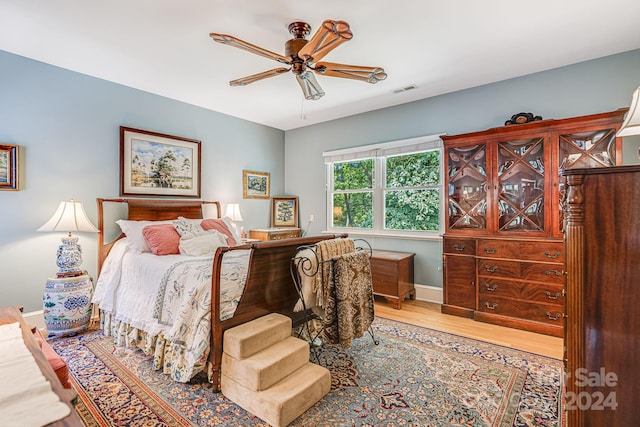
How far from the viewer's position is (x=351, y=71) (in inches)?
99.6

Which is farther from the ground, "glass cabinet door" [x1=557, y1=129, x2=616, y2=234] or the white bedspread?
"glass cabinet door" [x1=557, y1=129, x2=616, y2=234]

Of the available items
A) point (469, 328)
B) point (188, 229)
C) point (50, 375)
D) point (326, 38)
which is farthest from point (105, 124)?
point (469, 328)

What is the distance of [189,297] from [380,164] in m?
3.38

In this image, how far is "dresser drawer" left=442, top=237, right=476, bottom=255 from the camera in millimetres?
3498

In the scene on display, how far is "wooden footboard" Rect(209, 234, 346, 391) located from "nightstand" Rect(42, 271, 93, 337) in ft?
5.84

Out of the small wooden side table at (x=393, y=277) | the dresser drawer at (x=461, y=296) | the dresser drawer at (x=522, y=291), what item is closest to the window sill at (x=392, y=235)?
the small wooden side table at (x=393, y=277)

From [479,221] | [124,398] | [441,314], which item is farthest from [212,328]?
[479,221]

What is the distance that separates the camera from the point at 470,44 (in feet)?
9.11

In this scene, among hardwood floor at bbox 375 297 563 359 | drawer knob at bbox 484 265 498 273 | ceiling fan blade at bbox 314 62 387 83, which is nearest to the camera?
ceiling fan blade at bbox 314 62 387 83

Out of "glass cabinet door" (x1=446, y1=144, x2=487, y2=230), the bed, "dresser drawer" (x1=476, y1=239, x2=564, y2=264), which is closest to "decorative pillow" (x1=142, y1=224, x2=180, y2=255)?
the bed

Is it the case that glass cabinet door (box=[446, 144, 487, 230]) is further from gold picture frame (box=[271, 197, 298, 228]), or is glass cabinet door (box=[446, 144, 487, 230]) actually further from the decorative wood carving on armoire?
gold picture frame (box=[271, 197, 298, 228])

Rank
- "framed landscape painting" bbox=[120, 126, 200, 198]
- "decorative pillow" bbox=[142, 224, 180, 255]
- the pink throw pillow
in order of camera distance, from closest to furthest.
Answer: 1. "decorative pillow" bbox=[142, 224, 180, 255]
2. "framed landscape painting" bbox=[120, 126, 200, 198]
3. the pink throw pillow

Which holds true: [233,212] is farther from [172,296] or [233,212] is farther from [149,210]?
[172,296]

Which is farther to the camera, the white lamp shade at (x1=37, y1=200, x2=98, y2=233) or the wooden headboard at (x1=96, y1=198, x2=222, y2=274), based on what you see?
the wooden headboard at (x1=96, y1=198, x2=222, y2=274)
